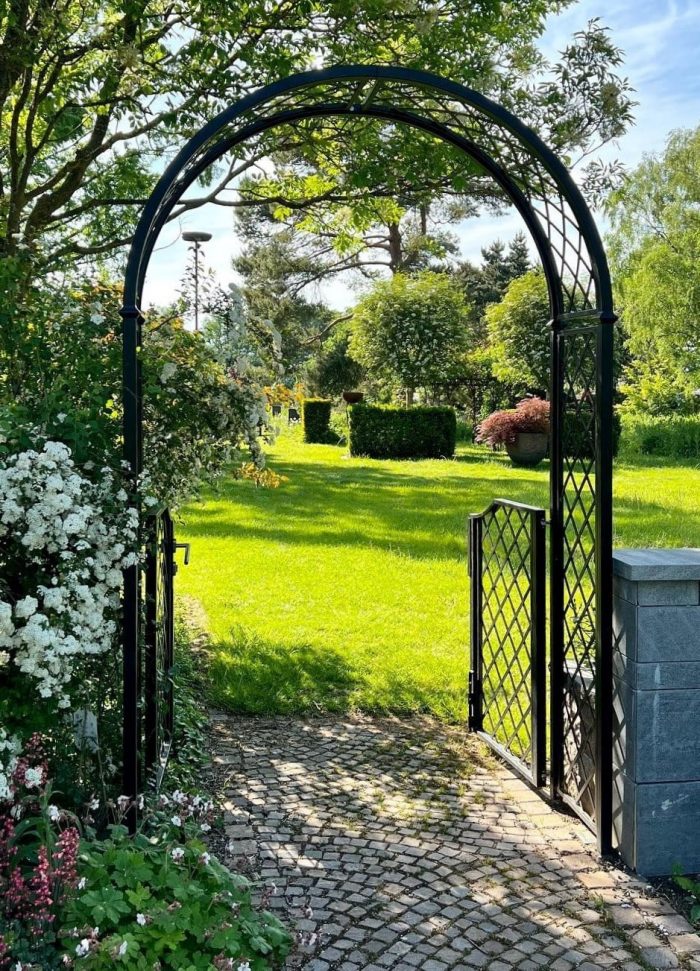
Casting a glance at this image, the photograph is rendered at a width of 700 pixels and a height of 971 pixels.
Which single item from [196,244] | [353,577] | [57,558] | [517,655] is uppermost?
[196,244]

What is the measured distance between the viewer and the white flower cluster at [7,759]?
79.3 inches

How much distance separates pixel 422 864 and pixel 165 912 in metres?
1.17

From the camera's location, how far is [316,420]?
22.0 meters

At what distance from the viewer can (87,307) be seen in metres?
3.20

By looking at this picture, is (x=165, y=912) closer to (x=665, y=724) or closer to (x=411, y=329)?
(x=665, y=724)

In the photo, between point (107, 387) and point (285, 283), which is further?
point (285, 283)

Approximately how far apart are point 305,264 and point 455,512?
16.5 meters

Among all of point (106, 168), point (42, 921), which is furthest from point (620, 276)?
point (42, 921)

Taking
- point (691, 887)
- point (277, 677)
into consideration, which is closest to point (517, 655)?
point (691, 887)

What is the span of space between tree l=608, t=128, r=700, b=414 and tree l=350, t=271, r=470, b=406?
215 inches

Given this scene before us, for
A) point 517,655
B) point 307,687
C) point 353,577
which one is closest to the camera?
point 517,655

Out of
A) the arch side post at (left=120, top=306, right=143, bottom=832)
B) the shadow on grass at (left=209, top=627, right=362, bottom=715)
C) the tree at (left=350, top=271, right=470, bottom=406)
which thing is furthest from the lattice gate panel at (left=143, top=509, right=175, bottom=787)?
the tree at (left=350, top=271, right=470, bottom=406)

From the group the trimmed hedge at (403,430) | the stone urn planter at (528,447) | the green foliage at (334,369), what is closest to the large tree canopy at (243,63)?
the stone urn planter at (528,447)

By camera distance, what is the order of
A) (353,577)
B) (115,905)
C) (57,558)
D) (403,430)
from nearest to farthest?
(115,905) → (57,558) → (353,577) → (403,430)
